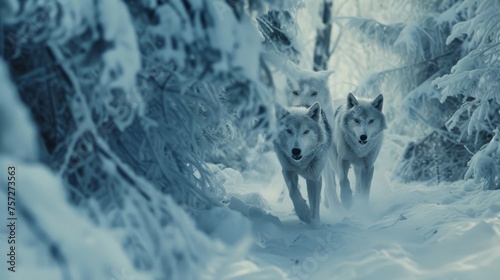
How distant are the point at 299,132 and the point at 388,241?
151 cm

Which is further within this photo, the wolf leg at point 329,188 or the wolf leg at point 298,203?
the wolf leg at point 329,188

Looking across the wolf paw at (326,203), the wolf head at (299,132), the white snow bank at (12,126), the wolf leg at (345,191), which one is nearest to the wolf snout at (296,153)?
the wolf head at (299,132)

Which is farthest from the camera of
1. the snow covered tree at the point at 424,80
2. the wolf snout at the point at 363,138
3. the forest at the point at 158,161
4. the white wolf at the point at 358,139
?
Answer: the snow covered tree at the point at 424,80

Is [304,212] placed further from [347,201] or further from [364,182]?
[364,182]

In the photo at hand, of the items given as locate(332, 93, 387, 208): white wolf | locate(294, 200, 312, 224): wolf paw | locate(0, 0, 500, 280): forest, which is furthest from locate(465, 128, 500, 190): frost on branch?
locate(294, 200, 312, 224): wolf paw

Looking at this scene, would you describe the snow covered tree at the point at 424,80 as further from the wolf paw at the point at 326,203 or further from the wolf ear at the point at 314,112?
the wolf ear at the point at 314,112

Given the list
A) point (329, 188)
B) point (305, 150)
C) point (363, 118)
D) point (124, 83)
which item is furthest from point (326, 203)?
point (124, 83)

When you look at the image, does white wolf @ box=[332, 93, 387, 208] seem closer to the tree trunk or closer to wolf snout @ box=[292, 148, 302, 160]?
wolf snout @ box=[292, 148, 302, 160]

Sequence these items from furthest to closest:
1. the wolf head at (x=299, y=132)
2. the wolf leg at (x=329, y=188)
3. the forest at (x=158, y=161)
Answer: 1. the wolf leg at (x=329, y=188)
2. the wolf head at (x=299, y=132)
3. the forest at (x=158, y=161)

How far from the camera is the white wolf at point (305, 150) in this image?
18.4 ft

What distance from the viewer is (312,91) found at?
7207 millimetres

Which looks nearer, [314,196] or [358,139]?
[314,196]

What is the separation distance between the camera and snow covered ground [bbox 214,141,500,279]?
160 inches

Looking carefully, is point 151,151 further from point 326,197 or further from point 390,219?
point 326,197
